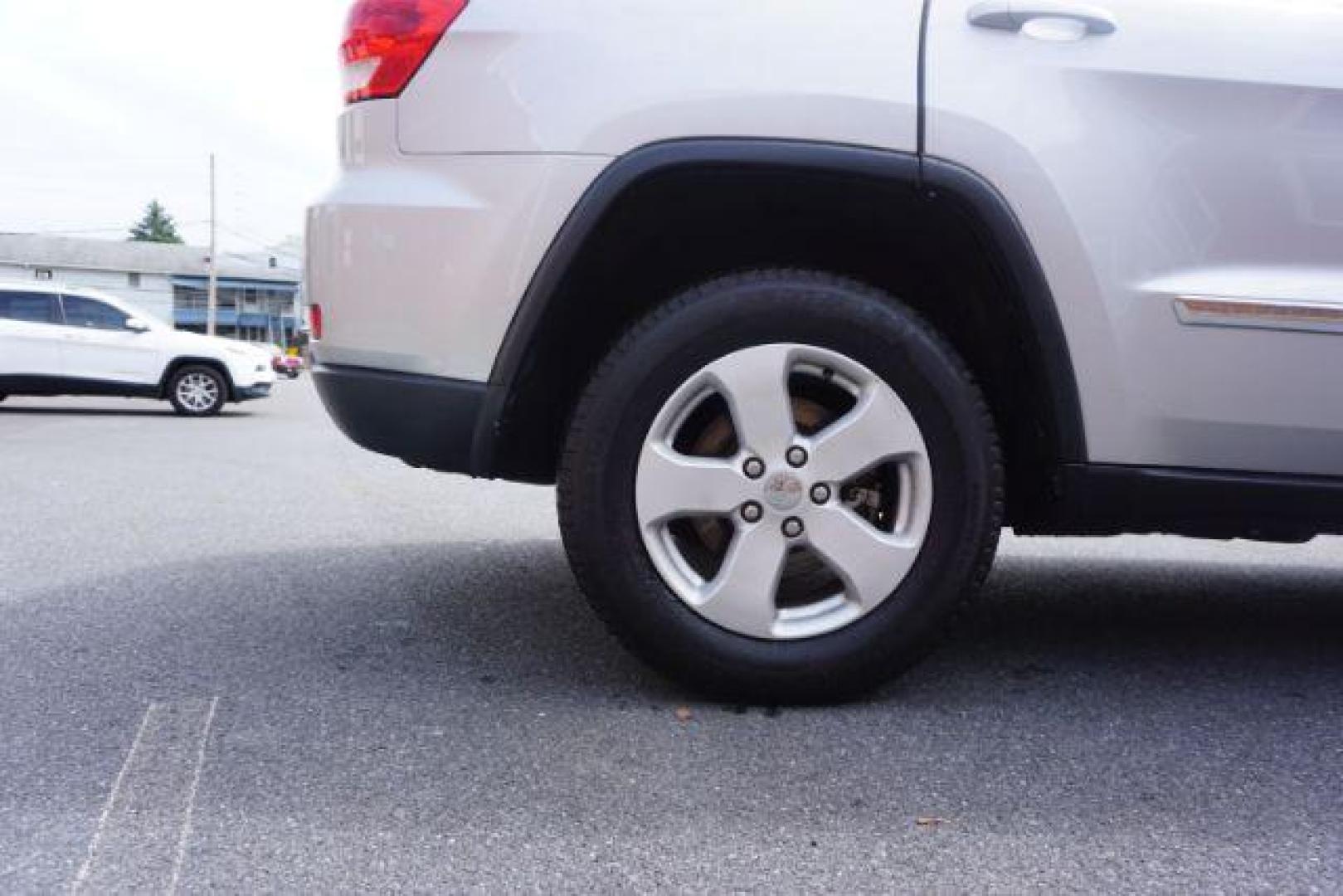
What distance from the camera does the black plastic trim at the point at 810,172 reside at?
2.20 m

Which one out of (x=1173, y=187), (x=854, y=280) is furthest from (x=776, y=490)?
(x=1173, y=187)

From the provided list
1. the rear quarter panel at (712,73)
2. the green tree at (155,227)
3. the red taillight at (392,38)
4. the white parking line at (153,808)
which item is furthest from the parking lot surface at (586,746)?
the green tree at (155,227)

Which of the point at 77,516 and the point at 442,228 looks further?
the point at 77,516

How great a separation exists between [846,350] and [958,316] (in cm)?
41

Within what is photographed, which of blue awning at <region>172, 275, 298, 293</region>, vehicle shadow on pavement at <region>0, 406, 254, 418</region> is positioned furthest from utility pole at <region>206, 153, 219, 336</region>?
vehicle shadow on pavement at <region>0, 406, 254, 418</region>

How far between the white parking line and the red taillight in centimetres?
134

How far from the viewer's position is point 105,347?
12.5m

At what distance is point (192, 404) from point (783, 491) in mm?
12186

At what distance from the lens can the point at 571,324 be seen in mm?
2436

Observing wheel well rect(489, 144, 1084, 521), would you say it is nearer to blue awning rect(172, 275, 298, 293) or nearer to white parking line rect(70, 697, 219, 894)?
white parking line rect(70, 697, 219, 894)

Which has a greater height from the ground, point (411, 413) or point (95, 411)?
point (411, 413)

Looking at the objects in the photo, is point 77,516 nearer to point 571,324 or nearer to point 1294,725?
point 571,324

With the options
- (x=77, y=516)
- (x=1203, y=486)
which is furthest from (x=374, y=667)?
(x=77, y=516)

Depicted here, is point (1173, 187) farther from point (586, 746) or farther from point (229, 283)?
point (229, 283)
